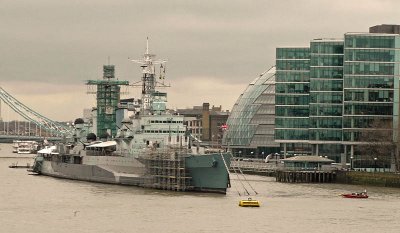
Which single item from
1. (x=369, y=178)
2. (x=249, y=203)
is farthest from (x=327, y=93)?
(x=249, y=203)

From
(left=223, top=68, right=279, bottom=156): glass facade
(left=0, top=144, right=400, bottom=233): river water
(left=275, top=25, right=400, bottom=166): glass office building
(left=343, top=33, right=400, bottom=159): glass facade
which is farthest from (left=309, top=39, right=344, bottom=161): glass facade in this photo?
(left=0, top=144, right=400, bottom=233): river water

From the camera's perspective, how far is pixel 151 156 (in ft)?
A: 284

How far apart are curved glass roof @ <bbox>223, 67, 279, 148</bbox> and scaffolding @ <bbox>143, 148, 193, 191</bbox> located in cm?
6050

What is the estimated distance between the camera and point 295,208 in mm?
69375

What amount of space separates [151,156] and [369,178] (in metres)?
23.4

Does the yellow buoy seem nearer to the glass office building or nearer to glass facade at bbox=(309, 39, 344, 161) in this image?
the glass office building

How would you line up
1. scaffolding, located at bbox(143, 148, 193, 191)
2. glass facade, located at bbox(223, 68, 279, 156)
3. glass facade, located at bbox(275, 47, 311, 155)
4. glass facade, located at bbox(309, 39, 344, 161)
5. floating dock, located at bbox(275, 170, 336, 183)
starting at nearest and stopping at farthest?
1. scaffolding, located at bbox(143, 148, 193, 191)
2. floating dock, located at bbox(275, 170, 336, 183)
3. glass facade, located at bbox(309, 39, 344, 161)
4. glass facade, located at bbox(275, 47, 311, 155)
5. glass facade, located at bbox(223, 68, 279, 156)

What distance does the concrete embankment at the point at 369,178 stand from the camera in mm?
94438

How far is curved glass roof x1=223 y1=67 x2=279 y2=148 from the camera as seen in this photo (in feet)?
491

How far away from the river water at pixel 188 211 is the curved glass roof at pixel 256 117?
58468 mm

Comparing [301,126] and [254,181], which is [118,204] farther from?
[301,126]

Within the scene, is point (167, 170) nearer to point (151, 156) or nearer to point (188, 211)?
point (151, 156)

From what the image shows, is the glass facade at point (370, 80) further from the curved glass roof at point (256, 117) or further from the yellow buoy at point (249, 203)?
the yellow buoy at point (249, 203)

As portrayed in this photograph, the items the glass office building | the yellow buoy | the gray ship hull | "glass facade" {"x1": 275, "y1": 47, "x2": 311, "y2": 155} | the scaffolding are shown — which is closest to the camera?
the yellow buoy
